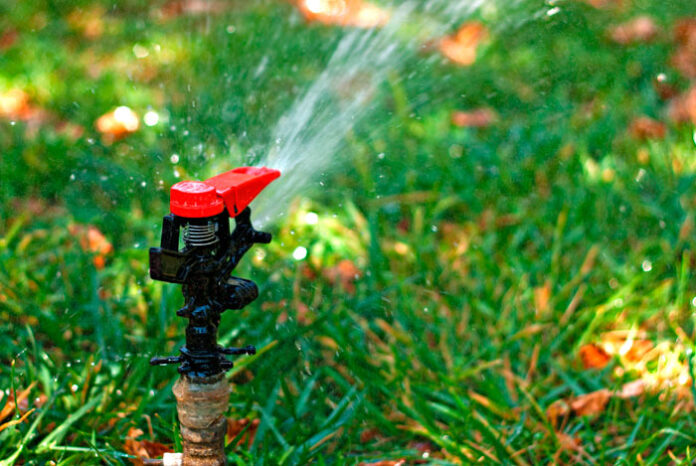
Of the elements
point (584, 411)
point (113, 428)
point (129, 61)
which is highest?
point (129, 61)

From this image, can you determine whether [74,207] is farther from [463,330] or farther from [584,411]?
[584,411]

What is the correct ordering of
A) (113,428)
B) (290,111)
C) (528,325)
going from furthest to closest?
(290,111)
(528,325)
(113,428)

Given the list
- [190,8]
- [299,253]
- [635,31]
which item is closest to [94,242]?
[299,253]

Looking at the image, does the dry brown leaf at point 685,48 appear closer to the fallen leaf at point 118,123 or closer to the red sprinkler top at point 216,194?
the fallen leaf at point 118,123

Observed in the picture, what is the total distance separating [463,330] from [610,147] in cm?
111

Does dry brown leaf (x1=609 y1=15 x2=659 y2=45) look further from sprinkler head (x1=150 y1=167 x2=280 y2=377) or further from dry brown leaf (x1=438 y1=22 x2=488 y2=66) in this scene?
sprinkler head (x1=150 y1=167 x2=280 y2=377)

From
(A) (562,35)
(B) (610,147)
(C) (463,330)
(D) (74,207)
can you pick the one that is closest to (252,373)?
(C) (463,330)

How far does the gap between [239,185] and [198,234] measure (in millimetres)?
115

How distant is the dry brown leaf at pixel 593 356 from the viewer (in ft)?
6.91

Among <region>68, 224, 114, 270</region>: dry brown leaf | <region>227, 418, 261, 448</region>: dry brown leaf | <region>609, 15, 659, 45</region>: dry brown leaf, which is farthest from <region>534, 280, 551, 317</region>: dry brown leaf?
<region>609, 15, 659, 45</region>: dry brown leaf

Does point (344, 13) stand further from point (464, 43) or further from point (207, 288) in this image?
point (207, 288)

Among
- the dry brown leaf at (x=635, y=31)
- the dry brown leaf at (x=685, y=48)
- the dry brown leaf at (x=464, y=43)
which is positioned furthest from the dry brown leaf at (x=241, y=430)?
the dry brown leaf at (x=635, y=31)

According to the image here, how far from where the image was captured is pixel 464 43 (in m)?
3.69

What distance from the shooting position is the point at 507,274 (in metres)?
2.38
